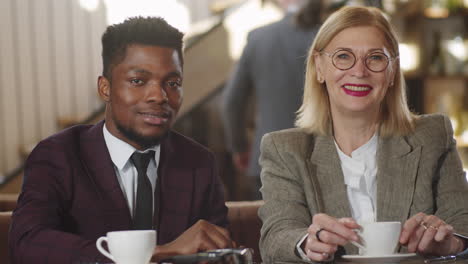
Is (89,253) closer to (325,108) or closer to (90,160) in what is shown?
(90,160)

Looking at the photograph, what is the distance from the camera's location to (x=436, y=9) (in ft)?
15.4

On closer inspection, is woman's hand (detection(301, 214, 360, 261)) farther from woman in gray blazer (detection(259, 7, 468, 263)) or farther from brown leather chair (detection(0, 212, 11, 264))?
brown leather chair (detection(0, 212, 11, 264))

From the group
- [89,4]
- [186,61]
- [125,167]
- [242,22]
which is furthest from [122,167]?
[89,4]

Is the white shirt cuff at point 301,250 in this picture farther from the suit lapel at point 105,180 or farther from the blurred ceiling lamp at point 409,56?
the blurred ceiling lamp at point 409,56

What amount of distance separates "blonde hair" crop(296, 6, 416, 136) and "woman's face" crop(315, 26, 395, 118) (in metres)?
0.02

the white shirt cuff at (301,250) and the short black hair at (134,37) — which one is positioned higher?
the short black hair at (134,37)

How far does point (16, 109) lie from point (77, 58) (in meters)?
0.61

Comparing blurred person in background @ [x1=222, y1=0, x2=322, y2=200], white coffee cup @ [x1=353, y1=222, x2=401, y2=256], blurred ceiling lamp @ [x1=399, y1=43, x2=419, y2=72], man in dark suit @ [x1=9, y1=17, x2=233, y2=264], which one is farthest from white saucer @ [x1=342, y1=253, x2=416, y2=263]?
blurred ceiling lamp @ [x1=399, y1=43, x2=419, y2=72]

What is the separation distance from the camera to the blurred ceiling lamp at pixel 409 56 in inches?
185

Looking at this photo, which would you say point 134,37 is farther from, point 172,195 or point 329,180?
point 329,180

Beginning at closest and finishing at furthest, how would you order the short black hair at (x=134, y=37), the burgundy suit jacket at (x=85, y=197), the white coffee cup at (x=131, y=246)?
1. the white coffee cup at (x=131, y=246)
2. the burgundy suit jacket at (x=85, y=197)
3. the short black hair at (x=134, y=37)

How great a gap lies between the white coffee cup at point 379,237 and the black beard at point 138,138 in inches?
18.6

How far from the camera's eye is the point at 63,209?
1529 millimetres

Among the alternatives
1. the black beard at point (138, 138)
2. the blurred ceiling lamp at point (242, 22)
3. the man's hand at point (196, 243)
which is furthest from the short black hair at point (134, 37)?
the blurred ceiling lamp at point (242, 22)
